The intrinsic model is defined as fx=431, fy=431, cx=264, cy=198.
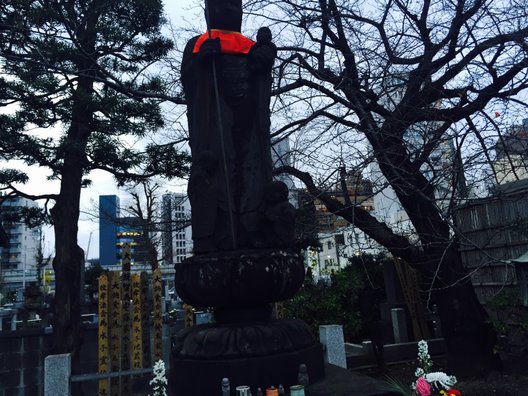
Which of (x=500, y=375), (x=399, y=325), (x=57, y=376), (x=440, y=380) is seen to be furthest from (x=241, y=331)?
(x=399, y=325)

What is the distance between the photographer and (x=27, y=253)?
178ft

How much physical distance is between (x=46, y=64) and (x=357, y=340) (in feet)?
32.2

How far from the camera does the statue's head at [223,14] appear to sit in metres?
4.37

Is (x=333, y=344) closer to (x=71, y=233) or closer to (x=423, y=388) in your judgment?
→ (x=423, y=388)

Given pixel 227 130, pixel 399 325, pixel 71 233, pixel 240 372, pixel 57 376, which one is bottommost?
pixel 399 325

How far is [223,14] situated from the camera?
4367mm

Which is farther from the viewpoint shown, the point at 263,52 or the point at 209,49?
the point at 263,52

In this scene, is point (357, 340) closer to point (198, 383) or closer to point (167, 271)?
point (198, 383)

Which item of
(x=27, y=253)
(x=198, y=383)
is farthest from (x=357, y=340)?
(x=27, y=253)

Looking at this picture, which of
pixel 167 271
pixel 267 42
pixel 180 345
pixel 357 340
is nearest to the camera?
pixel 180 345

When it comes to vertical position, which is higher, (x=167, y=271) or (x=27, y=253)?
(x=27, y=253)

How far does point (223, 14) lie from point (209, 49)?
0.63 metres

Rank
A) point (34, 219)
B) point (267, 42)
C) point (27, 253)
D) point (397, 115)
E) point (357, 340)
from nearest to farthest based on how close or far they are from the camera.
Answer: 1. point (267, 42)
2. point (397, 115)
3. point (34, 219)
4. point (357, 340)
5. point (27, 253)

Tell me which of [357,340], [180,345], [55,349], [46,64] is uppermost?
[46,64]
